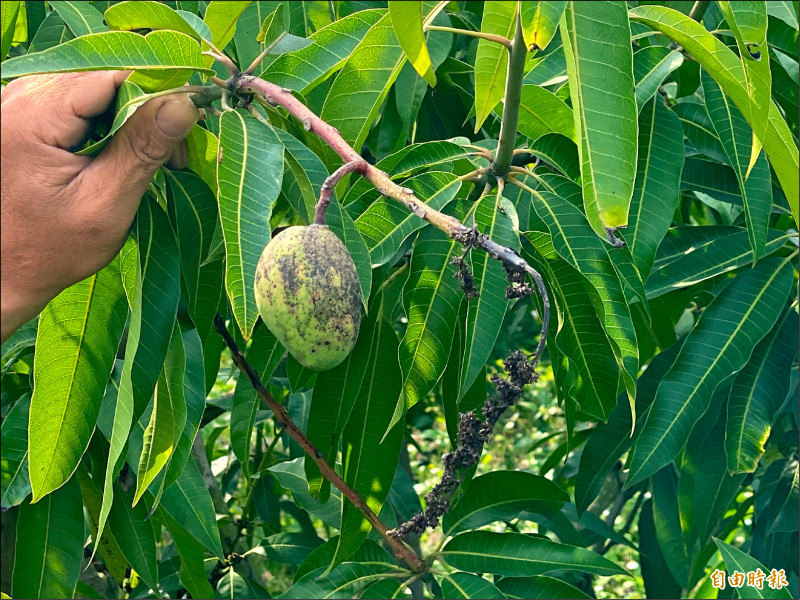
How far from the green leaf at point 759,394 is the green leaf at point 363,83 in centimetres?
84

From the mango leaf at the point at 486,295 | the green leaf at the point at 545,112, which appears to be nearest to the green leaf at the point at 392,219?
the mango leaf at the point at 486,295

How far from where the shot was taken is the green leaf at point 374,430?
4.63 feet

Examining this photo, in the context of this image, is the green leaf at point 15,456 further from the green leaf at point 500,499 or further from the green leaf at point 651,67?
the green leaf at point 651,67

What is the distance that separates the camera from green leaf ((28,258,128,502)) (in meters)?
1.16

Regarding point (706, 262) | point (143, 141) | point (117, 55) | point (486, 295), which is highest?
point (117, 55)

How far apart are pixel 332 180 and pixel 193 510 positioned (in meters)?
0.86

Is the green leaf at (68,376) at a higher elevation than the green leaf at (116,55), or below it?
below

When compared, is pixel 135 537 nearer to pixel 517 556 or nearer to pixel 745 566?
pixel 517 556

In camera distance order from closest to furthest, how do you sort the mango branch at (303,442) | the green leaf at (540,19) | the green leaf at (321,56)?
the green leaf at (540,19) < the green leaf at (321,56) < the mango branch at (303,442)

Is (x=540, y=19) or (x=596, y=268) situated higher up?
(x=540, y=19)

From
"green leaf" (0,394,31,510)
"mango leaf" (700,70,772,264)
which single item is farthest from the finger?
"mango leaf" (700,70,772,264)

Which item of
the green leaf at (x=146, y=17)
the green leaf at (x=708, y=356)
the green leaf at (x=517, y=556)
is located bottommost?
the green leaf at (x=517, y=556)

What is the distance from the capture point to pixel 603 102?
2.93 ft

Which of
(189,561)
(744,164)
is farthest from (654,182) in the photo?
(189,561)
